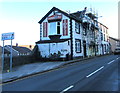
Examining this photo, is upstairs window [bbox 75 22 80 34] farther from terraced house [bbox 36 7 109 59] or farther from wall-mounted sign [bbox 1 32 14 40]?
wall-mounted sign [bbox 1 32 14 40]

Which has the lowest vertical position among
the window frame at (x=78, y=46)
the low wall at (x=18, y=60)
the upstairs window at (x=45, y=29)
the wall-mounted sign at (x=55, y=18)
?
the low wall at (x=18, y=60)

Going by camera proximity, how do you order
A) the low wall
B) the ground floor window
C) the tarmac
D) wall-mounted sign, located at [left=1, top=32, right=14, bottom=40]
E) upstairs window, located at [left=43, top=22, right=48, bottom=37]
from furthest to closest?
upstairs window, located at [left=43, top=22, right=48, bottom=37] → the ground floor window → the low wall → wall-mounted sign, located at [left=1, top=32, right=14, bottom=40] → the tarmac

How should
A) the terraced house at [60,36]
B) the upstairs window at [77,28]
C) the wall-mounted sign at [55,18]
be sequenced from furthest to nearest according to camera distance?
the upstairs window at [77,28]
the wall-mounted sign at [55,18]
the terraced house at [60,36]

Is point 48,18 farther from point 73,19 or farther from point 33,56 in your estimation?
point 33,56

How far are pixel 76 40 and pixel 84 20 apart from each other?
548 cm

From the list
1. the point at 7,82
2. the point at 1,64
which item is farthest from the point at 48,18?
the point at 7,82

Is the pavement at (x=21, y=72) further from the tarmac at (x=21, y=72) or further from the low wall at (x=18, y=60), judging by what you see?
the low wall at (x=18, y=60)

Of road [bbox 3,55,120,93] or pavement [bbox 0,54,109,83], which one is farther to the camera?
pavement [bbox 0,54,109,83]

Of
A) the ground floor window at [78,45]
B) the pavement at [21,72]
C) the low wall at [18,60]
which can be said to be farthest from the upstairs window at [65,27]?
the pavement at [21,72]

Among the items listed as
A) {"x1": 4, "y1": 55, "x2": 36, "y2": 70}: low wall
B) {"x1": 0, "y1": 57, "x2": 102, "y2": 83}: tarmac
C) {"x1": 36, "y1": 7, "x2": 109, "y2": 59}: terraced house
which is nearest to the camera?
{"x1": 0, "y1": 57, "x2": 102, "y2": 83}: tarmac

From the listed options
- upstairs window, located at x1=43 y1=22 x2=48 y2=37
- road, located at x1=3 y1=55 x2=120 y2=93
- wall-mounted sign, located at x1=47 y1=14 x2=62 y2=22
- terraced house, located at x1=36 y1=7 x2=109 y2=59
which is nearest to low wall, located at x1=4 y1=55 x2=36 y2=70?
terraced house, located at x1=36 y1=7 x2=109 y2=59

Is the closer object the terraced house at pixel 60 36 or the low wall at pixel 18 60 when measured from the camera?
the low wall at pixel 18 60

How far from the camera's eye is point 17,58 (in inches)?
826

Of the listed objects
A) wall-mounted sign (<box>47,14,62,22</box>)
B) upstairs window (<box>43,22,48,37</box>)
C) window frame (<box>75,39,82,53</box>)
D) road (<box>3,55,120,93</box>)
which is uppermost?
wall-mounted sign (<box>47,14,62,22</box>)
